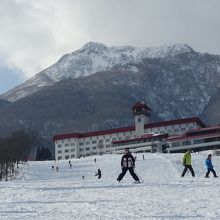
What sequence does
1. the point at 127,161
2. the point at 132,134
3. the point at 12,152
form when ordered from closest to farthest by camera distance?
the point at 127,161, the point at 12,152, the point at 132,134

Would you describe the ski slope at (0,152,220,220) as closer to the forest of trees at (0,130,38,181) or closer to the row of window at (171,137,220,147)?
the forest of trees at (0,130,38,181)

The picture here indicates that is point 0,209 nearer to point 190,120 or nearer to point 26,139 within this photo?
point 26,139

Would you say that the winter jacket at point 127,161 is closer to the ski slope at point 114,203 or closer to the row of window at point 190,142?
the ski slope at point 114,203

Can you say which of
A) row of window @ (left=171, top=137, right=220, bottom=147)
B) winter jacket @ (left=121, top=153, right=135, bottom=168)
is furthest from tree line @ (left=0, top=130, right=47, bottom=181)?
winter jacket @ (left=121, top=153, right=135, bottom=168)

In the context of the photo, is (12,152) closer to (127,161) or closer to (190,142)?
(127,161)

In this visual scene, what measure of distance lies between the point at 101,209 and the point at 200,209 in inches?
108

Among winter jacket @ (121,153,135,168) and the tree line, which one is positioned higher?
the tree line

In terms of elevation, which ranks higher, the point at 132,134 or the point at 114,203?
the point at 132,134

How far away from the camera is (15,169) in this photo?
328 feet

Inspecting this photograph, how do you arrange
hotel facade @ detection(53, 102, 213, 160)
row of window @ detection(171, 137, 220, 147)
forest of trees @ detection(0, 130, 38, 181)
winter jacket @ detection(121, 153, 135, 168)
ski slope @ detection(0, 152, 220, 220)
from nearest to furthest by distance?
ski slope @ detection(0, 152, 220, 220) < winter jacket @ detection(121, 153, 135, 168) < forest of trees @ detection(0, 130, 38, 181) < row of window @ detection(171, 137, 220, 147) < hotel facade @ detection(53, 102, 213, 160)

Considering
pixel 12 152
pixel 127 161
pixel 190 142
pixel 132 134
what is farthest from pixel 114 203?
pixel 132 134

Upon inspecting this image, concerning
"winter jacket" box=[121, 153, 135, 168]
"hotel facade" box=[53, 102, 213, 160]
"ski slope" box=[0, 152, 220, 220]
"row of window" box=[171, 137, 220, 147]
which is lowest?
"ski slope" box=[0, 152, 220, 220]

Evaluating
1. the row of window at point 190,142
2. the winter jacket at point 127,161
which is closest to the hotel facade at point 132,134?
the row of window at point 190,142

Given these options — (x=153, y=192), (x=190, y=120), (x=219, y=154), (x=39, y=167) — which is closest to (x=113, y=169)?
(x=39, y=167)
